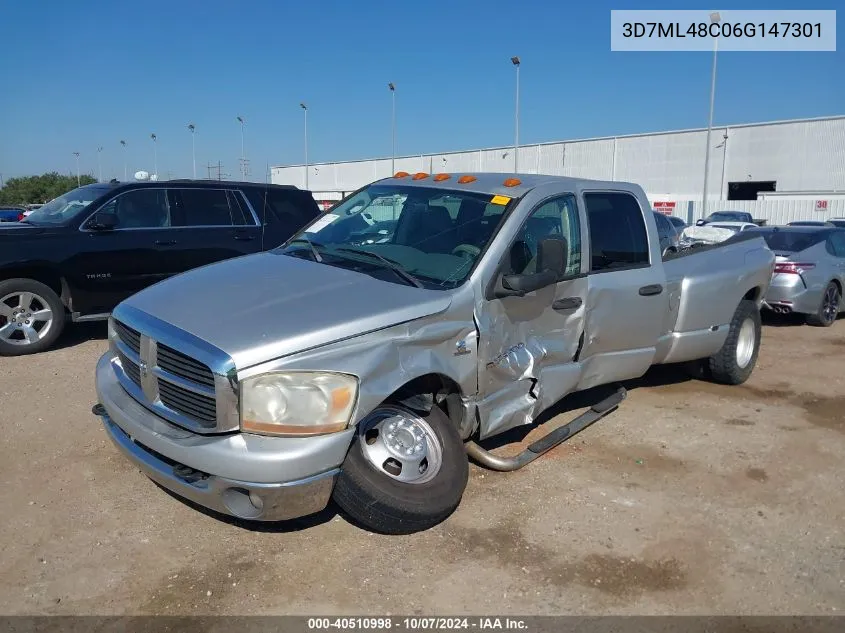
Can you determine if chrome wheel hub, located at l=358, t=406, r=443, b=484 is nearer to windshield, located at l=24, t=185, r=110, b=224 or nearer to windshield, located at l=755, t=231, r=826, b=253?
windshield, located at l=24, t=185, r=110, b=224

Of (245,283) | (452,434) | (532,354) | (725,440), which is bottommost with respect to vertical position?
(725,440)

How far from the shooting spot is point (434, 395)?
3.77m

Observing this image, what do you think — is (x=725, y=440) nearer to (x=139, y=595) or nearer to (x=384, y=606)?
(x=384, y=606)

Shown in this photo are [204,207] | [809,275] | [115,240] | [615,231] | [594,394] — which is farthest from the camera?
[809,275]

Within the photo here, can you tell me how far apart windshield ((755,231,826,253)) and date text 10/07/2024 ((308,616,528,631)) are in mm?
8615

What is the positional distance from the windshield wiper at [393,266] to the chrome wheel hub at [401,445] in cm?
71

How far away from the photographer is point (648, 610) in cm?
300

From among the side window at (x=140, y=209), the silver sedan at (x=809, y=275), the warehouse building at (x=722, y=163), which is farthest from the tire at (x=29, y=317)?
the warehouse building at (x=722, y=163)

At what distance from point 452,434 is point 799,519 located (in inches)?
80.4

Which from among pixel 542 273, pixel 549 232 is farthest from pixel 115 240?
pixel 542 273

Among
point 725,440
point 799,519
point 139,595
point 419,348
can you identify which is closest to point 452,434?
point 419,348

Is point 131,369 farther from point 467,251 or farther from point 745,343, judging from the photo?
point 745,343

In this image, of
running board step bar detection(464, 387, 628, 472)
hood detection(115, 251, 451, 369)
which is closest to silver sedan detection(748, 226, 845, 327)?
running board step bar detection(464, 387, 628, 472)

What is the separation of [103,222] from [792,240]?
9.30 meters
